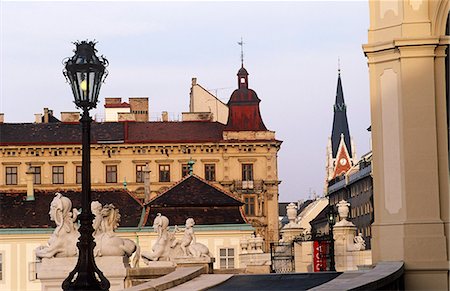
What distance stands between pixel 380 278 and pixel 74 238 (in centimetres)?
881

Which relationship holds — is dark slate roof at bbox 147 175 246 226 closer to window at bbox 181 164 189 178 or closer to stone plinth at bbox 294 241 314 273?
window at bbox 181 164 189 178

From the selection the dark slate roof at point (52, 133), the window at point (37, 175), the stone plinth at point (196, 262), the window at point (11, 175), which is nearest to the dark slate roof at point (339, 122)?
the dark slate roof at point (52, 133)

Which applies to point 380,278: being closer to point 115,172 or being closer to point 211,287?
point 211,287

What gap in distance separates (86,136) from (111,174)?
88171 mm

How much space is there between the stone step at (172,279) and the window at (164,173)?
263 ft

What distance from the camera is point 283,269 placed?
4241 cm

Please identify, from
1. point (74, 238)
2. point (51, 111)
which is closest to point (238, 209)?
point (51, 111)

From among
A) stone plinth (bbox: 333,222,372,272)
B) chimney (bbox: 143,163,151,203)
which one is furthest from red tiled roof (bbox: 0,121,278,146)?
stone plinth (bbox: 333,222,372,272)

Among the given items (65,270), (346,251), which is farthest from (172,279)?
(346,251)

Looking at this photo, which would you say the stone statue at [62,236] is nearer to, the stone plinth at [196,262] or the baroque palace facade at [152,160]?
the stone plinth at [196,262]

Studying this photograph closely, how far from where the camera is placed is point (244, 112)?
106 metres

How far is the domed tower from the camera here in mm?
104062

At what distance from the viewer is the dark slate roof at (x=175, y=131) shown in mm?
103500

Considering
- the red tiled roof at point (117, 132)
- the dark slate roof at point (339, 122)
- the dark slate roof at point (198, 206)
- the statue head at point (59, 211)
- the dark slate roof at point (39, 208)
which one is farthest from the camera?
the dark slate roof at point (339, 122)
